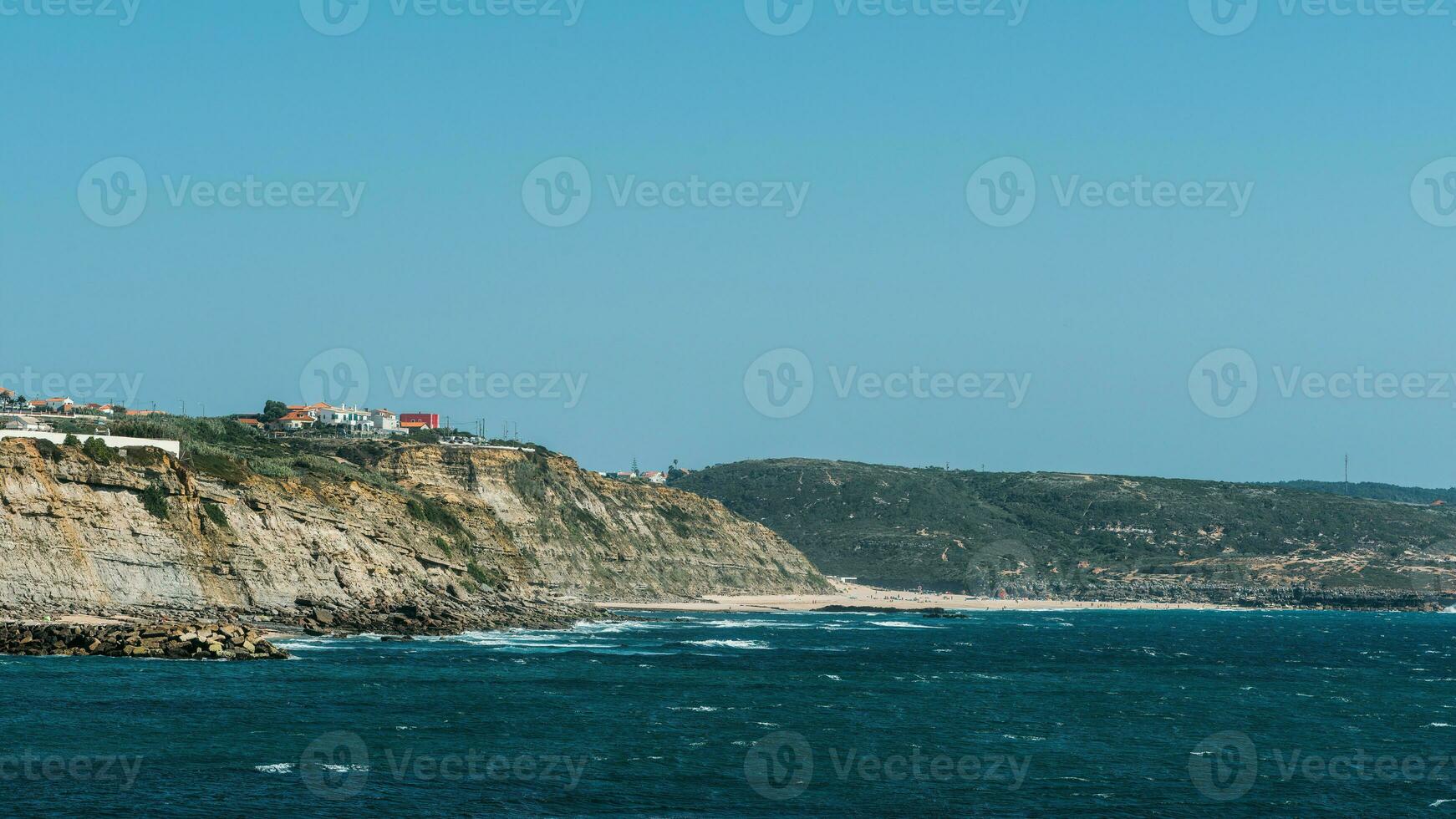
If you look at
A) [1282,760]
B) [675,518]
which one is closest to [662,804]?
[1282,760]

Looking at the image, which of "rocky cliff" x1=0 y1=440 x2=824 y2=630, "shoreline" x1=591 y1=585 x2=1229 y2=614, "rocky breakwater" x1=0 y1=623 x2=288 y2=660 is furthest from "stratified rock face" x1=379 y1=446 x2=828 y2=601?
"rocky breakwater" x1=0 y1=623 x2=288 y2=660

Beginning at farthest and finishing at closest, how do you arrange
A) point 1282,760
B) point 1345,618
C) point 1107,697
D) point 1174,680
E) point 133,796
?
point 1345,618, point 1174,680, point 1107,697, point 1282,760, point 133,796

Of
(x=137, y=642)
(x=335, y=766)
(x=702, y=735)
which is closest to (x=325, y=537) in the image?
(x=137, y=642)

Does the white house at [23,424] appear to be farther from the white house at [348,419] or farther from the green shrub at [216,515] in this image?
the white house at [348,419]

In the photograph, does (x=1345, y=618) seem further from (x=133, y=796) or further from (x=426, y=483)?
(x=133, y=796)

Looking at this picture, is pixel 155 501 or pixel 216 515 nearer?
pixel 155 501

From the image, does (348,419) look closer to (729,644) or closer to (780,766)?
(729,644)

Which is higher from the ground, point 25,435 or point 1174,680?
point 25,435
